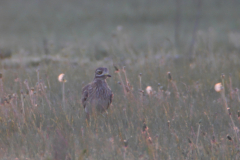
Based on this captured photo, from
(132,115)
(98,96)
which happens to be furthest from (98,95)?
(132,115)

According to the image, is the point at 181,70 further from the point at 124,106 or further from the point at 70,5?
the point at 70,5

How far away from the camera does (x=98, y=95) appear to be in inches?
253

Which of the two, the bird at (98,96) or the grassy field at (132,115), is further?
the bird at (98,96)

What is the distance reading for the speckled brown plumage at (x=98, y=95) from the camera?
625cm

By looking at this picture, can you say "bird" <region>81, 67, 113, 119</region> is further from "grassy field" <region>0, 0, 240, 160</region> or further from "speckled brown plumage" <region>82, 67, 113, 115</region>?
"grassy field" <region>0, 0, 240, 160</region>

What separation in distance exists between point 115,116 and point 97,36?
2305cm

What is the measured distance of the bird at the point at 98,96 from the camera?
20.4 feet

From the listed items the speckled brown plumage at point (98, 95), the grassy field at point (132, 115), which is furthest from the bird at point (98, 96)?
the grassy field at point (132, 115)

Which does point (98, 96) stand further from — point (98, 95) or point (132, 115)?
point (132, 115)

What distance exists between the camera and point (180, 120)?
18.8 ft

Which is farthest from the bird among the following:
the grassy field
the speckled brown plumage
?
the grassy field

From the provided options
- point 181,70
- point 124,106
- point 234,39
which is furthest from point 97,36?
point 124,106

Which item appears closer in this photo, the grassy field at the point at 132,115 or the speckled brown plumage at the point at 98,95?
the grassy field at the point at 132,115

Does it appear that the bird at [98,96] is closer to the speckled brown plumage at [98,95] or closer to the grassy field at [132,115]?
the speckled brown plumage at [98,95]
